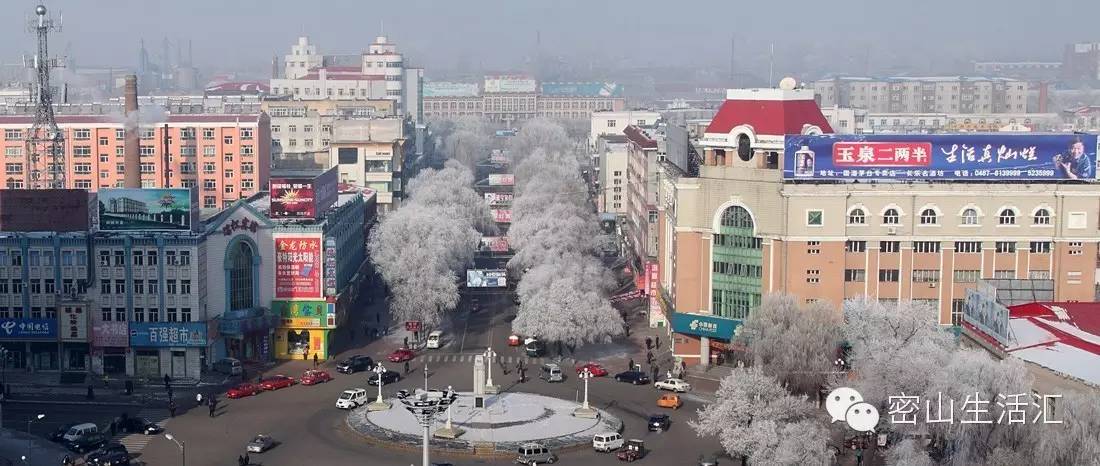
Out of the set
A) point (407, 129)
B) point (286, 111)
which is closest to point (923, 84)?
point (407, 129)

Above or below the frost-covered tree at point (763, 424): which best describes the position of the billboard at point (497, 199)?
above

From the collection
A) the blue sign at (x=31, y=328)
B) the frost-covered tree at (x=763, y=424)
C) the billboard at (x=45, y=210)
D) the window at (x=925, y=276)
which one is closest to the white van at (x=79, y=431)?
the blue sign at (x=31, y=328)

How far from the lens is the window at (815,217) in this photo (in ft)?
192

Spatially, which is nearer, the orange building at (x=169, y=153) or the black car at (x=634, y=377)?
the black car at (x=634, y=377)

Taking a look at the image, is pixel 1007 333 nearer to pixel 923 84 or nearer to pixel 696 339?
pixel 696 339

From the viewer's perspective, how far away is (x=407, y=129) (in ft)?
407

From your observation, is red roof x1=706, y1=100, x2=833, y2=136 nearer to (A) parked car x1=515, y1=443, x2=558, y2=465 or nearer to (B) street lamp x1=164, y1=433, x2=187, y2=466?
(A) parked car x1=515, y1=443, x2=558, y2=465

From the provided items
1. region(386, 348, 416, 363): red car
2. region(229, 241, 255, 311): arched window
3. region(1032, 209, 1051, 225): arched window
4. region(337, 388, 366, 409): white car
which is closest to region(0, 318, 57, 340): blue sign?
region(229, 241, 255, 311): arched window

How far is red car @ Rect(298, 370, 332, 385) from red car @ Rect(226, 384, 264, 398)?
1.97m

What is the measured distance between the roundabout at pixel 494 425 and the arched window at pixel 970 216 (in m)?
16.9

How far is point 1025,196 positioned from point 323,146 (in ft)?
201

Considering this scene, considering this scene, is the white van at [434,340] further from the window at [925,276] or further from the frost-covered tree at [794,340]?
the window at [925,276]

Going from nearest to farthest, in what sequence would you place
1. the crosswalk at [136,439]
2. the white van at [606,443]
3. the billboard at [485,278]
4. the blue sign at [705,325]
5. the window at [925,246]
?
1. the white van at [606,443]
2. the crosswalk at [136,439]
3. the window at [925,246]
4. the blue sign at [705,325]
5. the billboard at [485,278]

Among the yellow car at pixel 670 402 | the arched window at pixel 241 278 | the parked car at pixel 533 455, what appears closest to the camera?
the parked car at pixel 533 455
